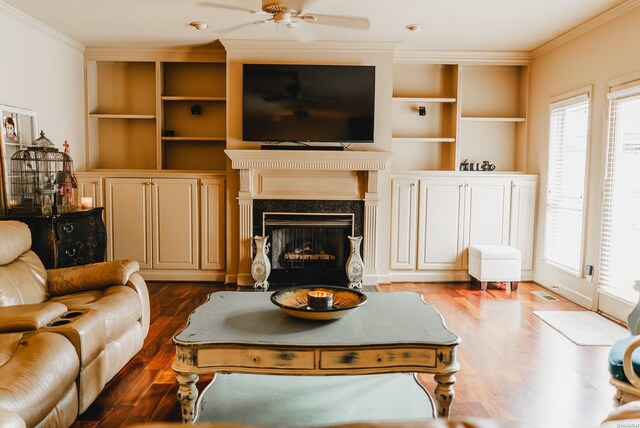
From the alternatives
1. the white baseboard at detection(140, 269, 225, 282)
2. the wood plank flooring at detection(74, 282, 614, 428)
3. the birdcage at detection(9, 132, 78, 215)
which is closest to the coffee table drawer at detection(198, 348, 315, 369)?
the wood plank flooring at detection(74, 282, 614, 428)

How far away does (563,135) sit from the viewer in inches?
189

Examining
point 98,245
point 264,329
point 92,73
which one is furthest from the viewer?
point 92,73

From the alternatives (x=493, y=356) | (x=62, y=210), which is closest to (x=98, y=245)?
(x=62, y=210)

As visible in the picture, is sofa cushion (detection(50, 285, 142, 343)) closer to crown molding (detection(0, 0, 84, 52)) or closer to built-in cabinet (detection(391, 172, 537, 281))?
crown molding (detection(0, 0, 84, 52))

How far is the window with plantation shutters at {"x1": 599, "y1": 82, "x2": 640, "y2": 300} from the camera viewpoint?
12.2ft

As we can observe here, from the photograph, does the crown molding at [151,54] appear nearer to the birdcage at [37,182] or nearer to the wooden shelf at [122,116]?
the wooden shelf at [122,116]

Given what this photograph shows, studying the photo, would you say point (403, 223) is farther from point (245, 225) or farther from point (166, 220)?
point (166, 220)

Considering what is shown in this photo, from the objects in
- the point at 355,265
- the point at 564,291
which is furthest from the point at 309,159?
the point at 564,291

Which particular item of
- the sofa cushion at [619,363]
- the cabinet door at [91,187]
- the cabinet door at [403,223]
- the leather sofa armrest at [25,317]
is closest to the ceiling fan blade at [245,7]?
the cabinet door at [403,223]

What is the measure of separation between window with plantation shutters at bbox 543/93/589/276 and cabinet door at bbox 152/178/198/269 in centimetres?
388

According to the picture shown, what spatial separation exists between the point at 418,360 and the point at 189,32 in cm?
394

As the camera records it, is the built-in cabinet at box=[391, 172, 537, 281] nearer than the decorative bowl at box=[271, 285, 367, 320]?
No

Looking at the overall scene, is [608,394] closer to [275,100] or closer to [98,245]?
[275,100]

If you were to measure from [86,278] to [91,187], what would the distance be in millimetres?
2374
